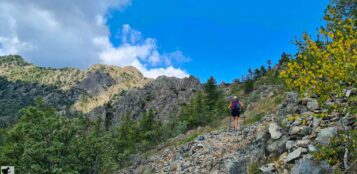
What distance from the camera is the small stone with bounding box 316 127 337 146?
1226 cm

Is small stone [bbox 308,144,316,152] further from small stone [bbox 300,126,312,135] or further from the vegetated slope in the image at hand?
the vegetated slope

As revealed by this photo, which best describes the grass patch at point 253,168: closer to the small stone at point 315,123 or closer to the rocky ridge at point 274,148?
the rocky ridge at point 274,148

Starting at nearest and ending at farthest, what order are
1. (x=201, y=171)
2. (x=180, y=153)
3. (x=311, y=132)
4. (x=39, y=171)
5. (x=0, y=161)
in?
(x=311, y=132) < (x=201, y=171) < (x=180, y=153) < (x=39, y=171) < (x=0, y=161)

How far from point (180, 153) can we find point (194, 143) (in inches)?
50.9

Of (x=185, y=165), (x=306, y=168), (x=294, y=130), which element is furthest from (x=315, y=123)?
(x=185, y=165)

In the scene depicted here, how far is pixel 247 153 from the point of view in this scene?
18.1 m

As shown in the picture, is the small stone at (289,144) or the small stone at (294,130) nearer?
the small stone at (289,144)

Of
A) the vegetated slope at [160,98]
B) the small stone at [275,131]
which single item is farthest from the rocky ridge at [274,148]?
the vegetated slope at [160,98]

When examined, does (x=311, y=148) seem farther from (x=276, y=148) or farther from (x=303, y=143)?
(x=276, y=148)

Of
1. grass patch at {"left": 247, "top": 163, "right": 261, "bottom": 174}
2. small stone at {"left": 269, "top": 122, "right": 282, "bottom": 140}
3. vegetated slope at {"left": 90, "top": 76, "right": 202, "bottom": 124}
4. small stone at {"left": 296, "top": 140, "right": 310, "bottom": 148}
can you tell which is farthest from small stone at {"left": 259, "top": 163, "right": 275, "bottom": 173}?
vegetated slope at {"left": 90, "top": 76, "right": 202, "bottom": 124}

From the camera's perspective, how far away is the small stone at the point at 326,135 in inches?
483

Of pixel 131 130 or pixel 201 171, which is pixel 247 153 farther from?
pixel 131 130

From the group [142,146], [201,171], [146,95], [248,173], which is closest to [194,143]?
[201,171]

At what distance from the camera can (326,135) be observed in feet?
40.8
